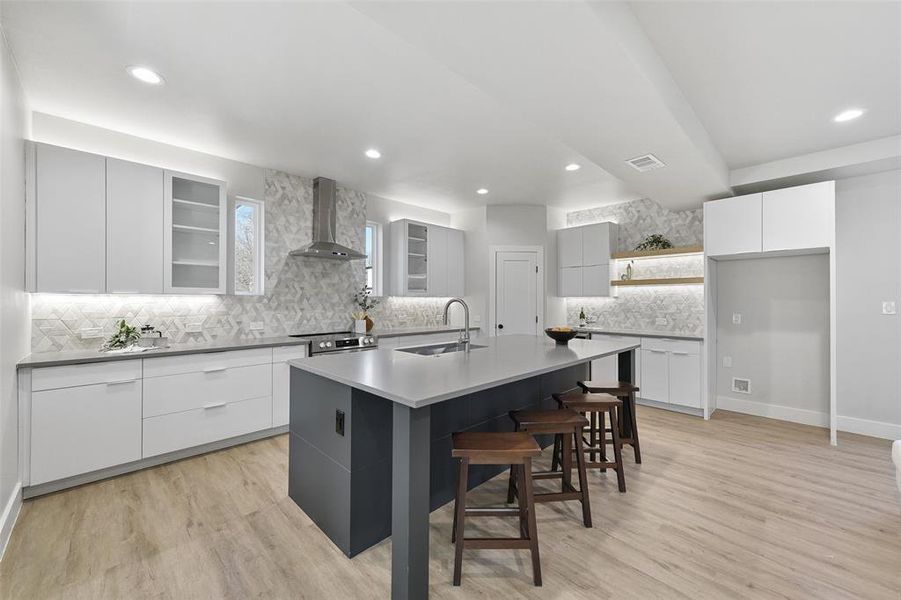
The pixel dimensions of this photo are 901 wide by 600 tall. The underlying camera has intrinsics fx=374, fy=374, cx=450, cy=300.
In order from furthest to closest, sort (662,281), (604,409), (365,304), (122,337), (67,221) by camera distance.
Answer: (365,304)
(662,281)
(122,337)
(67,221)
(604,409)

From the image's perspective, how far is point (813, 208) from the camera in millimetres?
3488

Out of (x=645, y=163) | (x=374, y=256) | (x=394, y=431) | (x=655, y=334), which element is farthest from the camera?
(x=374, y=256)

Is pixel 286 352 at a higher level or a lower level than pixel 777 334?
lower

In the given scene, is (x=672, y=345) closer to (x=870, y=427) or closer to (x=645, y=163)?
(x=870, y=427)

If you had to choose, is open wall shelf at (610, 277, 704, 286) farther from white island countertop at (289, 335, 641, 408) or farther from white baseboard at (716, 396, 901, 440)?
white island countertop at (289, 335, 641, 408)

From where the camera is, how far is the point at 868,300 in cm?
362

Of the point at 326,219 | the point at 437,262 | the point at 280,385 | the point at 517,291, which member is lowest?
the point at 280,385

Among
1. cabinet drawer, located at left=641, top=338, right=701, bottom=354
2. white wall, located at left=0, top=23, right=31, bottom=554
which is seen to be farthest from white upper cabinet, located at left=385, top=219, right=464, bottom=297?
white wall, located at left=0, top=23, right=31, bottom=554

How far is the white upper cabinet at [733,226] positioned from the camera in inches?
150

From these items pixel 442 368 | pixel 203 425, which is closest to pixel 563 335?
pixel 442 368

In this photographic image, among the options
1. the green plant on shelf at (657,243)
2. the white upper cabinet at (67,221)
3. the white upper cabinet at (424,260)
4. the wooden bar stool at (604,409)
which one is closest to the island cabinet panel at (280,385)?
the white upper cabinet at (67,221)

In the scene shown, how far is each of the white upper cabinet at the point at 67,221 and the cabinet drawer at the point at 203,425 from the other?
1138mm

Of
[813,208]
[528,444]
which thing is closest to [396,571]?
[528,444]

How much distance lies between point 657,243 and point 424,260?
3107 millimetres
